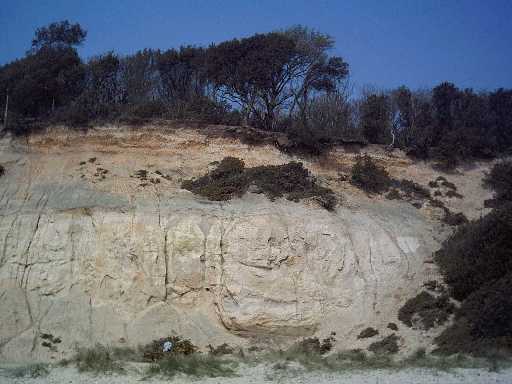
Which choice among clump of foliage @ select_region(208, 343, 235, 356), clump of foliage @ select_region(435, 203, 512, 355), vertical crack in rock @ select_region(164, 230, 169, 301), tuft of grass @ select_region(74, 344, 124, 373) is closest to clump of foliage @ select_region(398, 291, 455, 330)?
clump of foliage @ select_region(435, 203, 512, 355)

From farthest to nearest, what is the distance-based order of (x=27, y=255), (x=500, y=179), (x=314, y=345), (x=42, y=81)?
(x=42, y=81)
(x=500, y=179)
(x=27, y=255)
(x=314, y=345)

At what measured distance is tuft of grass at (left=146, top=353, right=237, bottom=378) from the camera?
1917 cm

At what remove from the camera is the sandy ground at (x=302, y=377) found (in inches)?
680

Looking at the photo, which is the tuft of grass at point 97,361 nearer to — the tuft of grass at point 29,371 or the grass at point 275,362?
the grass at point 275,362

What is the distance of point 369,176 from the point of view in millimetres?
29797

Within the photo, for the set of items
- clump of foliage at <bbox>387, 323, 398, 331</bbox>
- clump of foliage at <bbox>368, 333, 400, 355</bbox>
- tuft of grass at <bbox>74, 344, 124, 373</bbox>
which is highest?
clump of foliage at <bbox>387, 323, 398, 331</bbox>

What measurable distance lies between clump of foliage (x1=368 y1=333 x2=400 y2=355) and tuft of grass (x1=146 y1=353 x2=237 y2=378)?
16.0ft

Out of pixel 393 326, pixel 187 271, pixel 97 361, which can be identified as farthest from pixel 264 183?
pixel 97 361

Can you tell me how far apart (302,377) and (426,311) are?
645 cm

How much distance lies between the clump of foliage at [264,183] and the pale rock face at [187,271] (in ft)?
2.77

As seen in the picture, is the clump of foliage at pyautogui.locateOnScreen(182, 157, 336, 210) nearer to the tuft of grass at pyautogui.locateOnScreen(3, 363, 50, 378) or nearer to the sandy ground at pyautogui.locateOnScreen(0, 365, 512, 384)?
the sandy ground at pyautogui.locateOnScreen(0, 365, 512, 384)

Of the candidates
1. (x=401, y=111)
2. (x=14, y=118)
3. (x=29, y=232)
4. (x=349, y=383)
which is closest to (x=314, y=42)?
(x=401, y=111)

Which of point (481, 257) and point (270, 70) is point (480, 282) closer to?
point (481, 257)

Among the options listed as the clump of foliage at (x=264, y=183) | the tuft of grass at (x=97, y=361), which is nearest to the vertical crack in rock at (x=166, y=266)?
the clump of foliage at (x=264, y=183)
